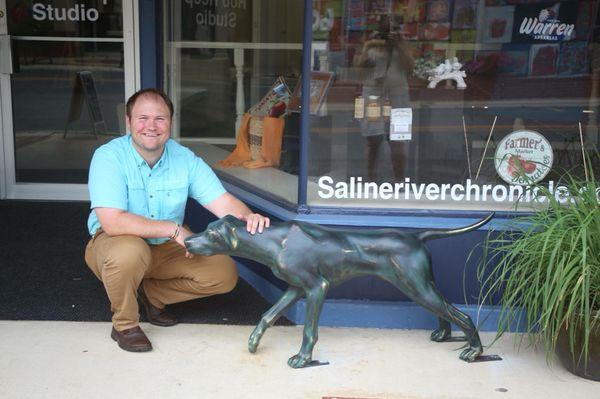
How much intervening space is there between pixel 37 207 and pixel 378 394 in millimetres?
3601

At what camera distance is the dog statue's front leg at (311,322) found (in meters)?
3.36

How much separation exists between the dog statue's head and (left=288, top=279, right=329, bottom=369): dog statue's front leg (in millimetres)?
393

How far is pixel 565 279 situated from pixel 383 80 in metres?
1.47

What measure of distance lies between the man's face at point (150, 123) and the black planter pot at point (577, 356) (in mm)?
1951

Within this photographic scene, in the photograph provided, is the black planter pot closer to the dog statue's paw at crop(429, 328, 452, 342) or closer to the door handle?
the dog statue's paw at crop(429, 328, 452, 342)

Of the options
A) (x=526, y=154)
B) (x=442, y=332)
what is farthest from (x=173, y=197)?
(x=526, y=154)

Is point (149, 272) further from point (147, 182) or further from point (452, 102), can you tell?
point (452, 102)

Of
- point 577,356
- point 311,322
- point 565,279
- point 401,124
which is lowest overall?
point 577,356

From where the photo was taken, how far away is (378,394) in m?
3.24

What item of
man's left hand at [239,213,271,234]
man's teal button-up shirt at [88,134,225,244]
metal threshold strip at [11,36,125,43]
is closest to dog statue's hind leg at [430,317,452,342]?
man's left hand at [239,213,271,234]

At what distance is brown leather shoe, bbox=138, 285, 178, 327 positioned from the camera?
387 cm

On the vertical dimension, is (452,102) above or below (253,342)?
above

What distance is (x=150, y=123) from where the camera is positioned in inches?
140

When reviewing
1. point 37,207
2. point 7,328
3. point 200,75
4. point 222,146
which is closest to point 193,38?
point 200,75
